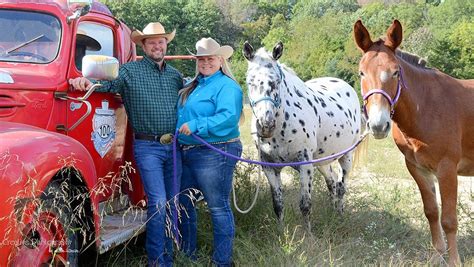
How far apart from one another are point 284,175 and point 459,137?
193 inches

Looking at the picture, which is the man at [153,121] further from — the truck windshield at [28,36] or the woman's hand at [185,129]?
the truck windshield at [28,36]

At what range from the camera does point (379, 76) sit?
4.48 metres

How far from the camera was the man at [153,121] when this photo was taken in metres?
4.34

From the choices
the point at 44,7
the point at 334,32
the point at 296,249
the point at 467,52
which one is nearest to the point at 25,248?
the point at 44,7

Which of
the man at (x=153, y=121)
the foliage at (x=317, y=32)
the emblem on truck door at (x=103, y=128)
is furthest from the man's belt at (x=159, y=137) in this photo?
the foliage at (x=317, y=32)

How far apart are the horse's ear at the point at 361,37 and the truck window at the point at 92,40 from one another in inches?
85.4

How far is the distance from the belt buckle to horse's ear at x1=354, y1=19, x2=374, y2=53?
1.79m

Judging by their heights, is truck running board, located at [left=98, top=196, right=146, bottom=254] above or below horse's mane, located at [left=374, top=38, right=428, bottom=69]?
below

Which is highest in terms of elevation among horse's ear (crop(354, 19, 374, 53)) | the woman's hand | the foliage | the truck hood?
horse's ear (crop(354, 19, 374, 53))

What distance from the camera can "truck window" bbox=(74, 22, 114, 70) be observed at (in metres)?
4.60

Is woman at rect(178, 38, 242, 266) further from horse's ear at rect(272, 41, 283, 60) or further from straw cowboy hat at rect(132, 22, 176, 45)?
horse's ear at rect(272, 41, 283, 60)

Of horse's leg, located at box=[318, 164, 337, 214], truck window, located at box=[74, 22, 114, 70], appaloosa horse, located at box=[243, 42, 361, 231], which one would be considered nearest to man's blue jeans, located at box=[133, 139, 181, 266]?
truck window, located at box=[74, 22, 114, 70]

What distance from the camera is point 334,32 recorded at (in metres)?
66.6

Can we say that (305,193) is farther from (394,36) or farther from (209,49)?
(209,49)
